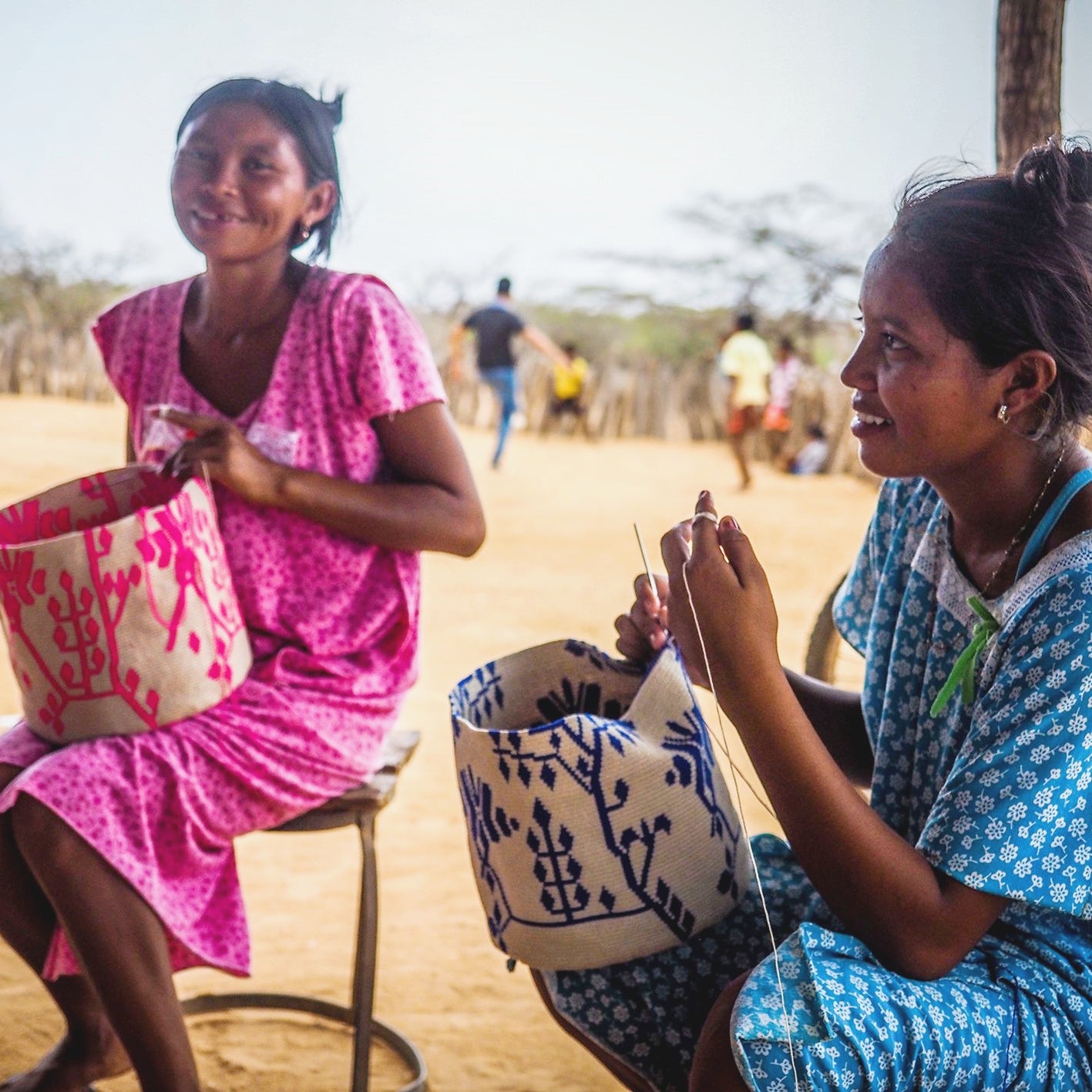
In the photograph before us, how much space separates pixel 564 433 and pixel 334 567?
16972 millimetres

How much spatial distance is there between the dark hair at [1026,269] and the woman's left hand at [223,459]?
1.09m

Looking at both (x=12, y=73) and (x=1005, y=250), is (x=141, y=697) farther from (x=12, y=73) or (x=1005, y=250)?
(x=12, y=73)

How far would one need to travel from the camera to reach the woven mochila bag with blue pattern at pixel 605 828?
1436mm

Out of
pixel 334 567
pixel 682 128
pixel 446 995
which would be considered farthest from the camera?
pixel 682 128

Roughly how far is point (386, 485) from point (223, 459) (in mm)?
282

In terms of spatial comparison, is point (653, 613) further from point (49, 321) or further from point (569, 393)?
point (49, 321)

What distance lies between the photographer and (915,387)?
143 cm

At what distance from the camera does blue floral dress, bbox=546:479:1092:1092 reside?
1.24 meters

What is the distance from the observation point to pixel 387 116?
112ft

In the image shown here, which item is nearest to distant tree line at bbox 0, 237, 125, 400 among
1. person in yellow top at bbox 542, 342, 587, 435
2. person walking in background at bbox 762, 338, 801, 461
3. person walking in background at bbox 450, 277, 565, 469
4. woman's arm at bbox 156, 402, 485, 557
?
person walking in background at bbox 450, 277, 565, 469

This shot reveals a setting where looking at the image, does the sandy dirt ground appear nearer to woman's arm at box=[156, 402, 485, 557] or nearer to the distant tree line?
woman's arm at box=[156, 402, 485, 557]

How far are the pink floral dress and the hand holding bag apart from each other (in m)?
0.05

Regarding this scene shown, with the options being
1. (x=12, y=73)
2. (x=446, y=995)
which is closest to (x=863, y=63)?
(x=12, y=73)

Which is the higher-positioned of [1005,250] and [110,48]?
[110,48]
